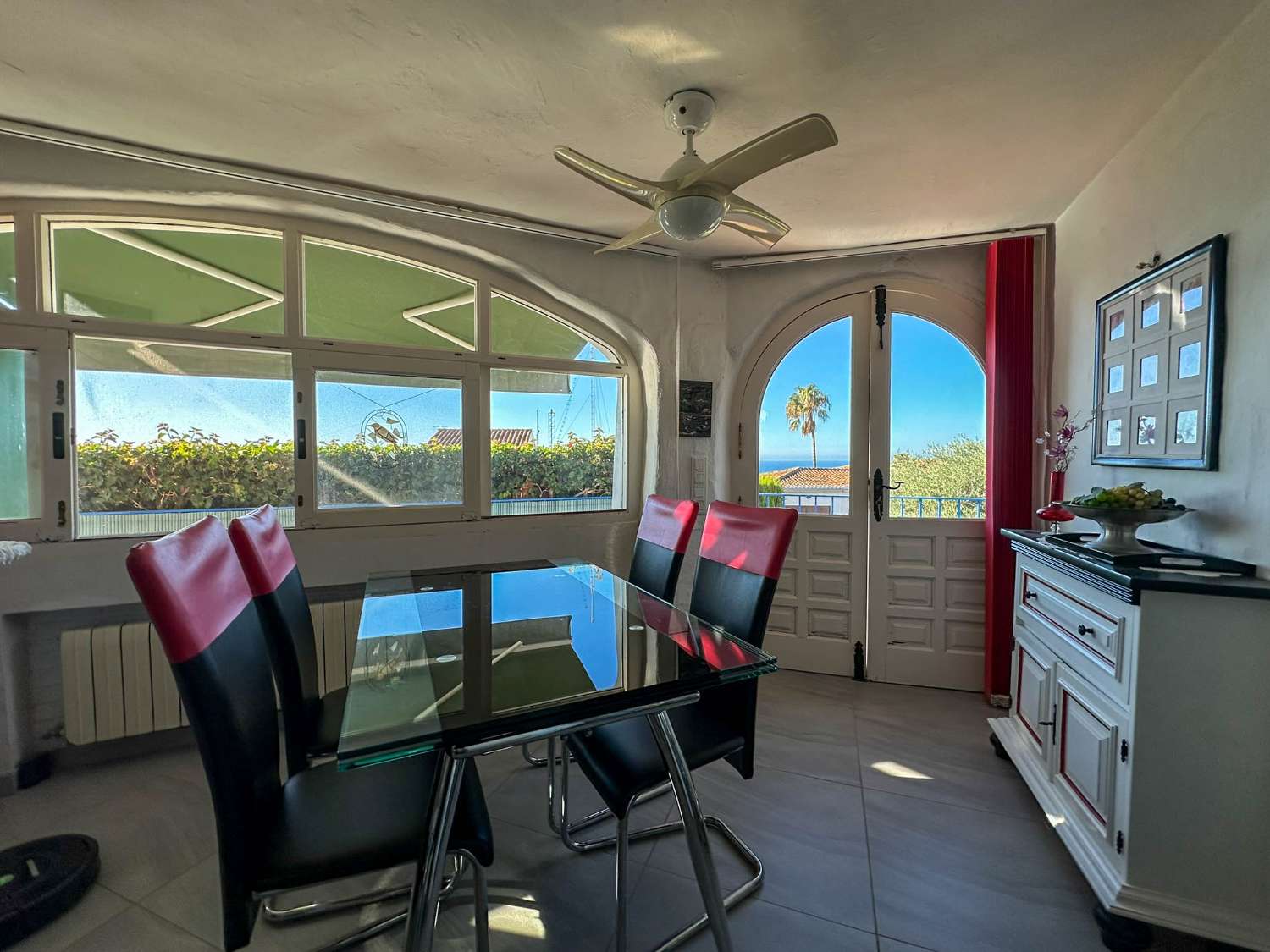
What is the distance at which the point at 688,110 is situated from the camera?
6.05ft

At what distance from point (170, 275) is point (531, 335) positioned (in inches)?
66.4

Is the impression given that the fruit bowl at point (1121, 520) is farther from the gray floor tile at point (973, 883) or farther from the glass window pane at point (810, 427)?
the glass window pane at point (810, 427)

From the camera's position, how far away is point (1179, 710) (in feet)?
4.49

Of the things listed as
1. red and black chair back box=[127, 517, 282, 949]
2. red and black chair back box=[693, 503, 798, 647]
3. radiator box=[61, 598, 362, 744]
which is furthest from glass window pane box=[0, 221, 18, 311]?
red and black chair back box=[693, 503, 798, 647]

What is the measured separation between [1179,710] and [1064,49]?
1.88 metres

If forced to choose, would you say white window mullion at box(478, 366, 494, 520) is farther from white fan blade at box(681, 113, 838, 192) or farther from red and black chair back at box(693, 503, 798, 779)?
white fan blade at box(681, 113, 838, 192)

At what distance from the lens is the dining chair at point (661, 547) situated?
211 cm

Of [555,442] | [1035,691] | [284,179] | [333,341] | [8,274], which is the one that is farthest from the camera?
[555,442]

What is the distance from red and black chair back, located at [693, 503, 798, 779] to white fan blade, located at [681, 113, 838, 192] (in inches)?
39.7

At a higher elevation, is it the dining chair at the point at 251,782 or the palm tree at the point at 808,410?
the palm tree at the point at 808,410

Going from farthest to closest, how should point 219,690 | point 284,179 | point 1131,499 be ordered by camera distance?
point 284,179, point 1131,499, point 219,690

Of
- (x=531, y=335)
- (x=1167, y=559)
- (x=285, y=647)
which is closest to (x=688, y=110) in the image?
(x=531, y=335)

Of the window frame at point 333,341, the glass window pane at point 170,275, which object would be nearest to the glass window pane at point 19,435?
the window frame at point 333,341

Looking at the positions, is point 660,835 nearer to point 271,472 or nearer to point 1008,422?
point 271,472
